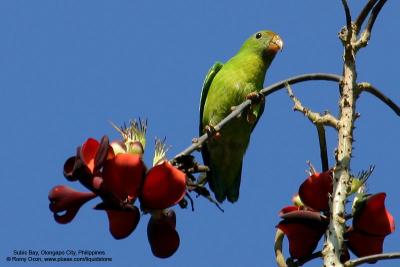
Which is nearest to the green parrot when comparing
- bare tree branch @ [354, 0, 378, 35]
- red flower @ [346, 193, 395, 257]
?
bare tree branch @ [354, 0, 378, 35]

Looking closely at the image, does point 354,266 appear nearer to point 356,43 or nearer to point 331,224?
point 331,224

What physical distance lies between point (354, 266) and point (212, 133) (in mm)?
883

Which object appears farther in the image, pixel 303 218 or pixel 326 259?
pixel 303 218

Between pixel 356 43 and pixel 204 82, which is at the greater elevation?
pixel 204 82

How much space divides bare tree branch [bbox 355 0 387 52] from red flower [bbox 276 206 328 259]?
879 millimetres

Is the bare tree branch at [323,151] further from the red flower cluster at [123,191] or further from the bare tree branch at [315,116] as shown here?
the red flower cluster at [123,191]

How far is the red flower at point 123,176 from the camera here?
2.66 meters

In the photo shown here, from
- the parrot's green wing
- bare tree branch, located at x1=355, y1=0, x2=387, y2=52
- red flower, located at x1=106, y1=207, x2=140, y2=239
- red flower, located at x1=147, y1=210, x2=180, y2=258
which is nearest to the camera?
red flower, located at x1=106, y1=207, x2=140, y2=239

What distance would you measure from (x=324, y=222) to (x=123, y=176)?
0.85 metres

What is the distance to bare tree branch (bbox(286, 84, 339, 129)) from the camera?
9.24ft

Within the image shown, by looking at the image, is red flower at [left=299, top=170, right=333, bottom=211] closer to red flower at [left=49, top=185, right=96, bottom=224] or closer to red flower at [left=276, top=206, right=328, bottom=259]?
red flower at [left=276, top=206, right=328, bottom=259]

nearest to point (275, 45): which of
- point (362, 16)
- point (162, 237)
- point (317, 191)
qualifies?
point (362, 16)

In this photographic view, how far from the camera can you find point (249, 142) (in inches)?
268

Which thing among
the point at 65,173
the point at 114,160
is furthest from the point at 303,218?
the point at 65,173
